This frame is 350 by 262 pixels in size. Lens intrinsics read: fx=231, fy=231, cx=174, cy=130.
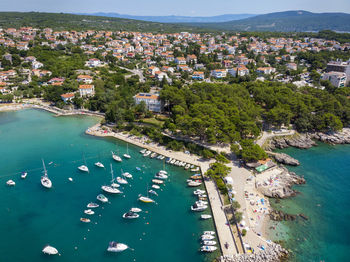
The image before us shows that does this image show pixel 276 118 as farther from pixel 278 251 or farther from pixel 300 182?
pixel 278 251

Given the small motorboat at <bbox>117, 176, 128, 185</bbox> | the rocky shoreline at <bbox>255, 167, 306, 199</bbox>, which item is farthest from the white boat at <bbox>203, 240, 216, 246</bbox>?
the small motorboat at <bbox>117, 176, 128, 185</bbox>

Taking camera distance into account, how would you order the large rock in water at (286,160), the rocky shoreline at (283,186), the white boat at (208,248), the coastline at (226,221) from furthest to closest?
the large rock in water at (286,160), the rocky shoreline at (283,186), the white boat at (208,248), the coastline at (226,221)

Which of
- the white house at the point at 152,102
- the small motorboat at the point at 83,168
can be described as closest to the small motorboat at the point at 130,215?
the small motorboat at the point at 83,168

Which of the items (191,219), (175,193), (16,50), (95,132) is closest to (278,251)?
(191,219)

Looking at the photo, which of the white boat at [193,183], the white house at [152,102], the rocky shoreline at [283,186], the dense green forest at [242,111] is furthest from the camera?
the white house at [152,102]

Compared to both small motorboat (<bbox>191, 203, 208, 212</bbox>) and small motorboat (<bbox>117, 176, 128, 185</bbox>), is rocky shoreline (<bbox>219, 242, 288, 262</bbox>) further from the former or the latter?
small motorboat (<bbox>117, 176, 128, 185</bbox>)

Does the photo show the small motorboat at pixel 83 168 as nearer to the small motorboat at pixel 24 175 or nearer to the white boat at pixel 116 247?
the small motorboat at pixel 24 175
